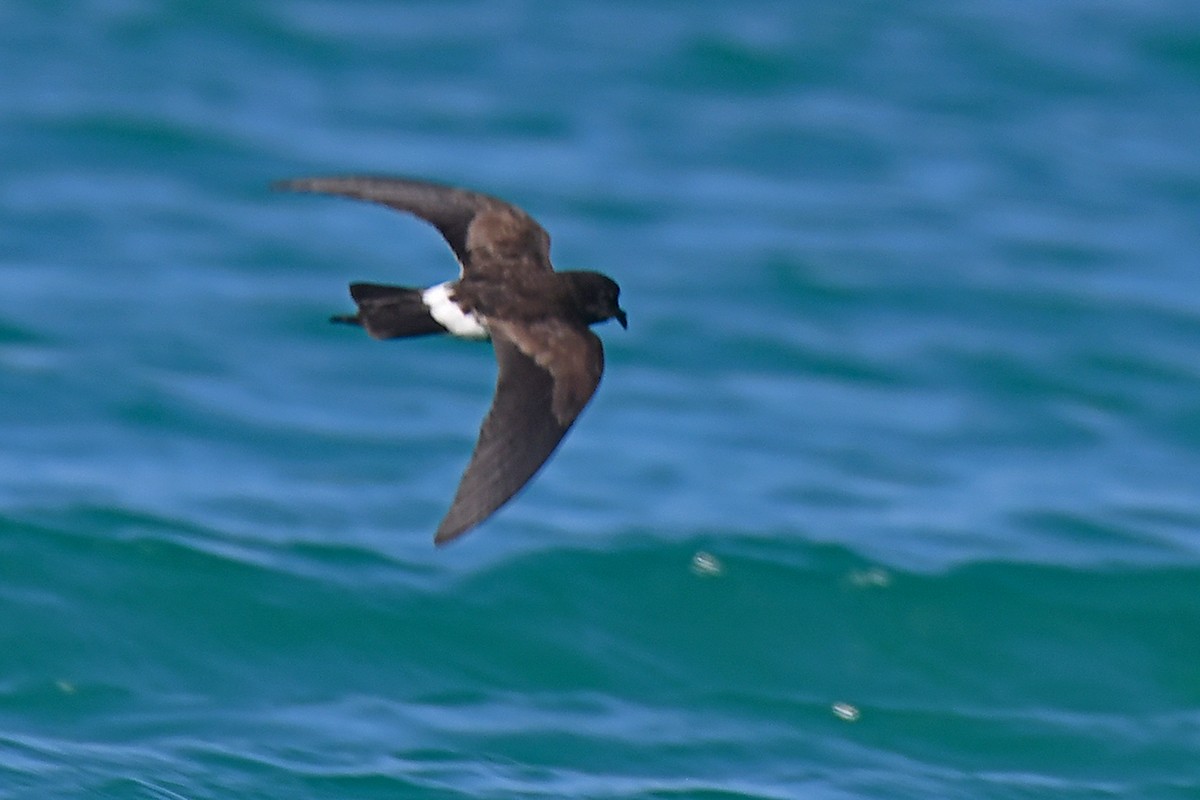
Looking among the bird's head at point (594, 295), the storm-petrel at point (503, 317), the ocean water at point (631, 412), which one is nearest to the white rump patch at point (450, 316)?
the storm-petrel at point (503, 317)

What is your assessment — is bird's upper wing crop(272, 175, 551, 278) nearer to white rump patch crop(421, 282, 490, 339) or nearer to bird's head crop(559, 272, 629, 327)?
bird's head crop(559, 272, 629, 327)

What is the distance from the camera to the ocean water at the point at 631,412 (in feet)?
28.2

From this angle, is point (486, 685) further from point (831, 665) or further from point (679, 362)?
point (679, 362)

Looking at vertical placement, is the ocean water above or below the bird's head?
above

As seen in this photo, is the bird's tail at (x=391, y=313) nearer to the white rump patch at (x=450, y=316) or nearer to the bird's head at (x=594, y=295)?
the white rump patch at (x=450, y=316)

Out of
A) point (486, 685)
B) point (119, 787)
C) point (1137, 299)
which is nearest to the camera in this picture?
point (119, 787)

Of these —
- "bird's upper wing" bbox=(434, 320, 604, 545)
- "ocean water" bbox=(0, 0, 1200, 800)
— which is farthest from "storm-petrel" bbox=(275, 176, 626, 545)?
"ocean water" bbox=(0, 0, 1200, 800)

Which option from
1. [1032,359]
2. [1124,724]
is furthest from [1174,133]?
[1124,724]

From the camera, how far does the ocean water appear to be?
8.59 metres

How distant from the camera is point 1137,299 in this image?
14102 mm

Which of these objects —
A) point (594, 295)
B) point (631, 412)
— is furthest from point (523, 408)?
point (631, 412)

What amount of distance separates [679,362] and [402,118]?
179 inches

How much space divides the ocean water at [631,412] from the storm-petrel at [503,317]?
2.22 metres

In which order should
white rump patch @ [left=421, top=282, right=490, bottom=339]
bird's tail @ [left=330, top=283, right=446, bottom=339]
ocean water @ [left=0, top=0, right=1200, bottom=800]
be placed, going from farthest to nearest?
ocean water @ [left=0, top=0, right=1200, bottom=800] → white rump patch @ [left=421, top=282, right=490, bottom=339] → bird's tail @ [left=330, top=283, right=446, bottom=339]
